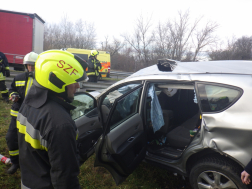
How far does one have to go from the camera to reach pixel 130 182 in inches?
108

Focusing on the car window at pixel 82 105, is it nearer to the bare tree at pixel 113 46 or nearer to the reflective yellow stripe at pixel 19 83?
the reflective yellow stripe at pixel 19 83

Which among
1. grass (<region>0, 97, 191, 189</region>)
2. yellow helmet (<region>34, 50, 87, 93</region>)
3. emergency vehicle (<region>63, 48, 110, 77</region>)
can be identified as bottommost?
grass (<region>0, 97, 191, 189</region>)

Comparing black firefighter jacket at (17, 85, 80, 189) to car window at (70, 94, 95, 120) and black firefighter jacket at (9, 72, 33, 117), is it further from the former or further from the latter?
black firefighter jacket at (9, 72, 33, 117)

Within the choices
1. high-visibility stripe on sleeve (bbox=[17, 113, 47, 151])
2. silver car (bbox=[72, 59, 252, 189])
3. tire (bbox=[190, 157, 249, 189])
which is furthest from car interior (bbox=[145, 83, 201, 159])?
high-visibility stripe on sleeve (bbox=[17, 113, 47, 151])

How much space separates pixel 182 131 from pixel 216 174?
126cm

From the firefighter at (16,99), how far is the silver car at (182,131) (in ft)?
2.86

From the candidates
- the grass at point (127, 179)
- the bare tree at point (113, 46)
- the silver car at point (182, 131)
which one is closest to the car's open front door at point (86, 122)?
the silver car at point (182, 131)

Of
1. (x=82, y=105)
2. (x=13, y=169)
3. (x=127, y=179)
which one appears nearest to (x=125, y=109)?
(x=82, y=105)

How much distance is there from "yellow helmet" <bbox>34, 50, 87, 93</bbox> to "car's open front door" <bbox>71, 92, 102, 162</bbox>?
4.44 ft

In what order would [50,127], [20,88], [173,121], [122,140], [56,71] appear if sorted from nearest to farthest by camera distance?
1. [50,127]
2. [56,71]
3. [122,140]
4. [20,88]
5. [173,121]

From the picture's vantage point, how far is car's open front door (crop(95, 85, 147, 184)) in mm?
2154

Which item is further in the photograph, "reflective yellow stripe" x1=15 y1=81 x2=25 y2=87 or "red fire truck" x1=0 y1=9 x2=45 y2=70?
"red fire truck" x1=0 y1=9 x2=45 y2=70

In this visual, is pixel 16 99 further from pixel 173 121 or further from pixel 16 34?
pixel 16 34

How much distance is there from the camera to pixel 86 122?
271 cm
